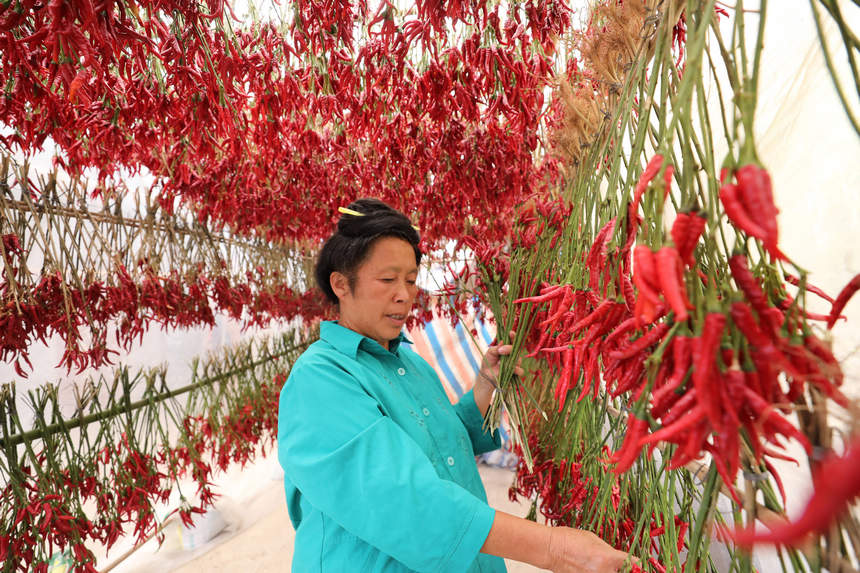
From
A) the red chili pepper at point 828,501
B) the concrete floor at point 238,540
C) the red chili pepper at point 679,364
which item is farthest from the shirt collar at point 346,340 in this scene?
the concrete floor at point 238,540

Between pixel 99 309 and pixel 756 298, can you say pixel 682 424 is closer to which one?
pixel 756 298

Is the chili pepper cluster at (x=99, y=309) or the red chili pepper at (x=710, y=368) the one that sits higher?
the red chili pepper at (x=710, y=368)

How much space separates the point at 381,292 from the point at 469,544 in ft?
1.88

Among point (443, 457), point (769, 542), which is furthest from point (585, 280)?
point (769, 542)

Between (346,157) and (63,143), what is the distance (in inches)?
38.1

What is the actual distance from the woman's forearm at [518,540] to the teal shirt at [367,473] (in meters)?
0.02

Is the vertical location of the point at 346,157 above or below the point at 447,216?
above

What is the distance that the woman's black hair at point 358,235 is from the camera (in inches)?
42.2

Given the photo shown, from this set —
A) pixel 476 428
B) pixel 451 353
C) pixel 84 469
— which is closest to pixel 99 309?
pixel 84 469

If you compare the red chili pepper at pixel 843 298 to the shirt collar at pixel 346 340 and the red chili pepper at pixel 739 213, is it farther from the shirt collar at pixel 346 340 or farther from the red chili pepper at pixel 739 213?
the shirt collar at pixel 346 340

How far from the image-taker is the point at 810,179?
683 millimetres

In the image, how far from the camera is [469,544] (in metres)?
0.68

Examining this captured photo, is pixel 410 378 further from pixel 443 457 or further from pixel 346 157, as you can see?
pixel 346 157

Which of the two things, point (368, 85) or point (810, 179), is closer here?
point (810, 179)
